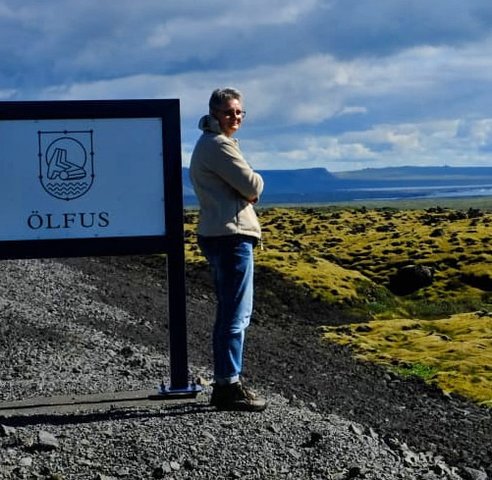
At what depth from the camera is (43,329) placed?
16.8m

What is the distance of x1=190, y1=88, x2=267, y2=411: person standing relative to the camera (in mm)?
9359

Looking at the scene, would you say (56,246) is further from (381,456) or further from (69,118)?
(381,456)

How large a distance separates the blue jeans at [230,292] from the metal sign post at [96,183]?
3.65 ft

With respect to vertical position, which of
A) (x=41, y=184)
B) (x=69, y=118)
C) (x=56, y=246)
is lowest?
(x=56, y=246)

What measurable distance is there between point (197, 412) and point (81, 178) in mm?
3026

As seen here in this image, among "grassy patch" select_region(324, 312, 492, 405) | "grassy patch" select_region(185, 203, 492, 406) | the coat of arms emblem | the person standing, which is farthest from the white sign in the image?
"grassy patch" select_region(185, 203, 492, 406)

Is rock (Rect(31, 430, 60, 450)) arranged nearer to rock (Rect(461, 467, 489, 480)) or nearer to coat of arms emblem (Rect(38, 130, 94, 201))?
coat of arms emblem (Rect(38, 130, 94, 201))

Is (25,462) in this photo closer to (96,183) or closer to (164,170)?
(96,183)

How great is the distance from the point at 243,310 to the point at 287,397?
3.60 m

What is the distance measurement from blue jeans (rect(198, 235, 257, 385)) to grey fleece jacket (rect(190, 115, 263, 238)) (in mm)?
138

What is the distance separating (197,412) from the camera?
391 inches

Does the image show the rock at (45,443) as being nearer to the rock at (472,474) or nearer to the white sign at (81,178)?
the white sign at (81,178)

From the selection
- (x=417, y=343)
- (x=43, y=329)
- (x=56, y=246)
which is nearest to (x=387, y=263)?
(x=417, y=343)

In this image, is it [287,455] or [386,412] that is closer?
[287,455]
